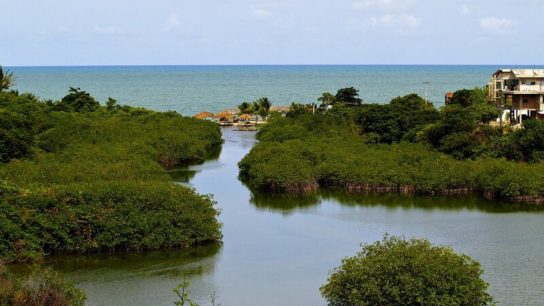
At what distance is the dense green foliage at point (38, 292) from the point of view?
67.2ft

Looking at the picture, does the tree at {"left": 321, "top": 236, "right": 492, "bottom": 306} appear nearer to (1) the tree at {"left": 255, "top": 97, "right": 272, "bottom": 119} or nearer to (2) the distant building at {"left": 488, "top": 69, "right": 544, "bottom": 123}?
(2) the distant building at {"left": 488, "top": 69, "right": 544, "bottom": 123}

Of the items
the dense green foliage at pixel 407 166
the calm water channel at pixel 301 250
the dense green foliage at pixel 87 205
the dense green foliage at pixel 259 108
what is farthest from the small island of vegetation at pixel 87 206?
the dense green foliage at pixel 259 108

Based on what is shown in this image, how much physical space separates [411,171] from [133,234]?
64.1 ft

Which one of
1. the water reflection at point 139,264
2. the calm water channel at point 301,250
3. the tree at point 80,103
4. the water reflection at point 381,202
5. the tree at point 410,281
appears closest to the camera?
the tree at point 410,281

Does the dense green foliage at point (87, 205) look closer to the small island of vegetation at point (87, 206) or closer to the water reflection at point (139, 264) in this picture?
the small island of vegetation at point (87, 206)

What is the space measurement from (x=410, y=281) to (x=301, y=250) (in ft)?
33.7

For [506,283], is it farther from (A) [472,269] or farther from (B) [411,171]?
(B) [411,171]

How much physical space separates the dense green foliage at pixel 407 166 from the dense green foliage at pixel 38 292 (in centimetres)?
2351

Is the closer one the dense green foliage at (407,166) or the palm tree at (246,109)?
the dense green foliage at (407,166)

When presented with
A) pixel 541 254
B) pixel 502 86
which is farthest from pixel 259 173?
pixel 502 86

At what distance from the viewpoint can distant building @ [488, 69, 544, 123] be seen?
206 feet

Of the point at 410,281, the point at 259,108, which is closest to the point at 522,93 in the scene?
the point at 259,108

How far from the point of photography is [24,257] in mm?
30203

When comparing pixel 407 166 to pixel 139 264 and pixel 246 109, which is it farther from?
pixel 246 109
